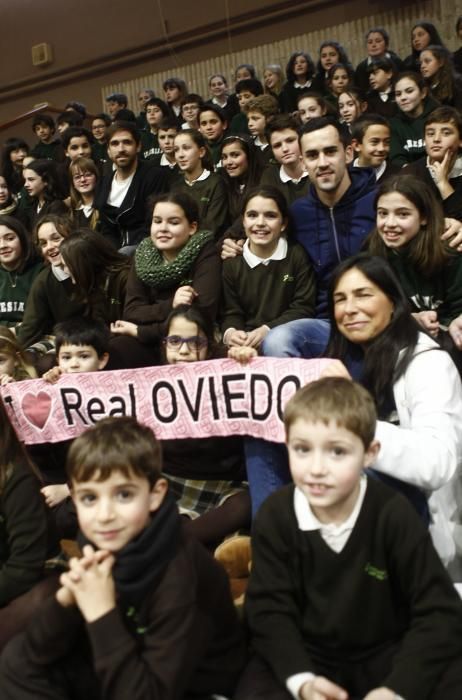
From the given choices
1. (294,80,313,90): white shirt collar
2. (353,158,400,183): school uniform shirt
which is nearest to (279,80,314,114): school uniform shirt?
(294,80,313,90): white shirt collar

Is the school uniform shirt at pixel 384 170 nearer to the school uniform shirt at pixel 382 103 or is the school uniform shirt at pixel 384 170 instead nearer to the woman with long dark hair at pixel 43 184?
the school uniform shirt at pixel 382 103

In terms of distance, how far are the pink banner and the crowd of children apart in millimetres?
63

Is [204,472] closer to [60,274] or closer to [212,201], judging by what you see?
[60,274]

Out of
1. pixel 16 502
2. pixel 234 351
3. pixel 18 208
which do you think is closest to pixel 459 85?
pixel 18 208

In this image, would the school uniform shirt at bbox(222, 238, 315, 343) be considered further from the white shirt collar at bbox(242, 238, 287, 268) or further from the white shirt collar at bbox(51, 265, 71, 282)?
the white shirt collar at bbox(51, 265, 71, 282)

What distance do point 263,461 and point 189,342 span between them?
1.79 ft

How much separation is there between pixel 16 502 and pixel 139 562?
57 cm

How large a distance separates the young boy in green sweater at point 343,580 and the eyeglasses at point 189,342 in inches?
41.9

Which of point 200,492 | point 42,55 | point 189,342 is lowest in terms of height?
point 200,492

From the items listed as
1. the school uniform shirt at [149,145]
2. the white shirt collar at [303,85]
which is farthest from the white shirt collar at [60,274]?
the white shirt collar at [303,85]

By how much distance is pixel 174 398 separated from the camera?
2.54m

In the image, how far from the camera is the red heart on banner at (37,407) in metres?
2.73

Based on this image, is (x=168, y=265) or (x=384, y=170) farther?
(x=384, y=170)

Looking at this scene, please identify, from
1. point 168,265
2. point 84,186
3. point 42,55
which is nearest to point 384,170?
point 168,265
